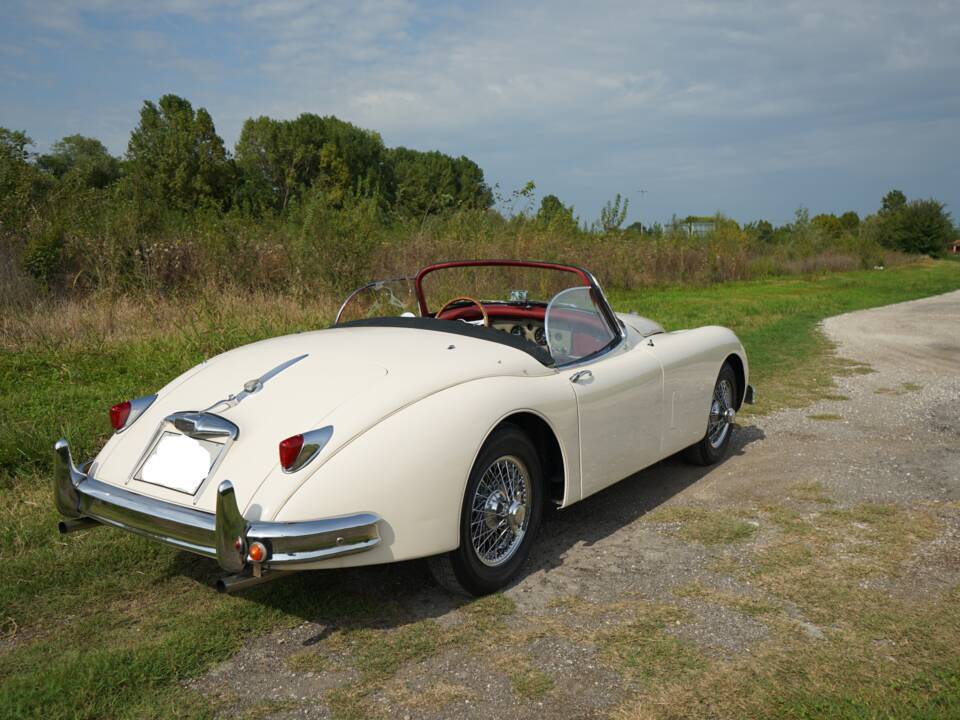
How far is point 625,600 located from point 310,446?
1.49 metres

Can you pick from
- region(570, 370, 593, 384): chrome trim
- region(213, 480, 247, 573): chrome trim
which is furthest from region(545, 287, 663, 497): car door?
region(213, 480, 247, 573): chrome trim

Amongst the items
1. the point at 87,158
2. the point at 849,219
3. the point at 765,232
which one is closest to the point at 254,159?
the point at 87,158

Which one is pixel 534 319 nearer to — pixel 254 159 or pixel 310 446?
pixel 310 446

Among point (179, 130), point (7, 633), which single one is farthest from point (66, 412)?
point (179, 130)

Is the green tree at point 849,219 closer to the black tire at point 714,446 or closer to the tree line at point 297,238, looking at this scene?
the tree line at point 297,238

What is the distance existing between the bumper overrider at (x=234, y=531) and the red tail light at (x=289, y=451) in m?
0.22

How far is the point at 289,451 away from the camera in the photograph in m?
2.92

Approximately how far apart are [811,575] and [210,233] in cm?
928

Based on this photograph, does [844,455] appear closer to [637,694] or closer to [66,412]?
[637,694]

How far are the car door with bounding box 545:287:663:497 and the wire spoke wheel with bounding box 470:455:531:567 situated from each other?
0.43 metres

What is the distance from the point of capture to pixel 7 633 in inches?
123

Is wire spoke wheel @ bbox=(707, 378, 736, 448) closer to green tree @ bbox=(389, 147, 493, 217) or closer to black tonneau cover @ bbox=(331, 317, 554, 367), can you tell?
black tonneau cover @ bbox=(331, 317, 554, 367)

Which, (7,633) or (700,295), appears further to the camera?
(700,295)

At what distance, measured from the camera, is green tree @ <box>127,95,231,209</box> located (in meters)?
40.2
